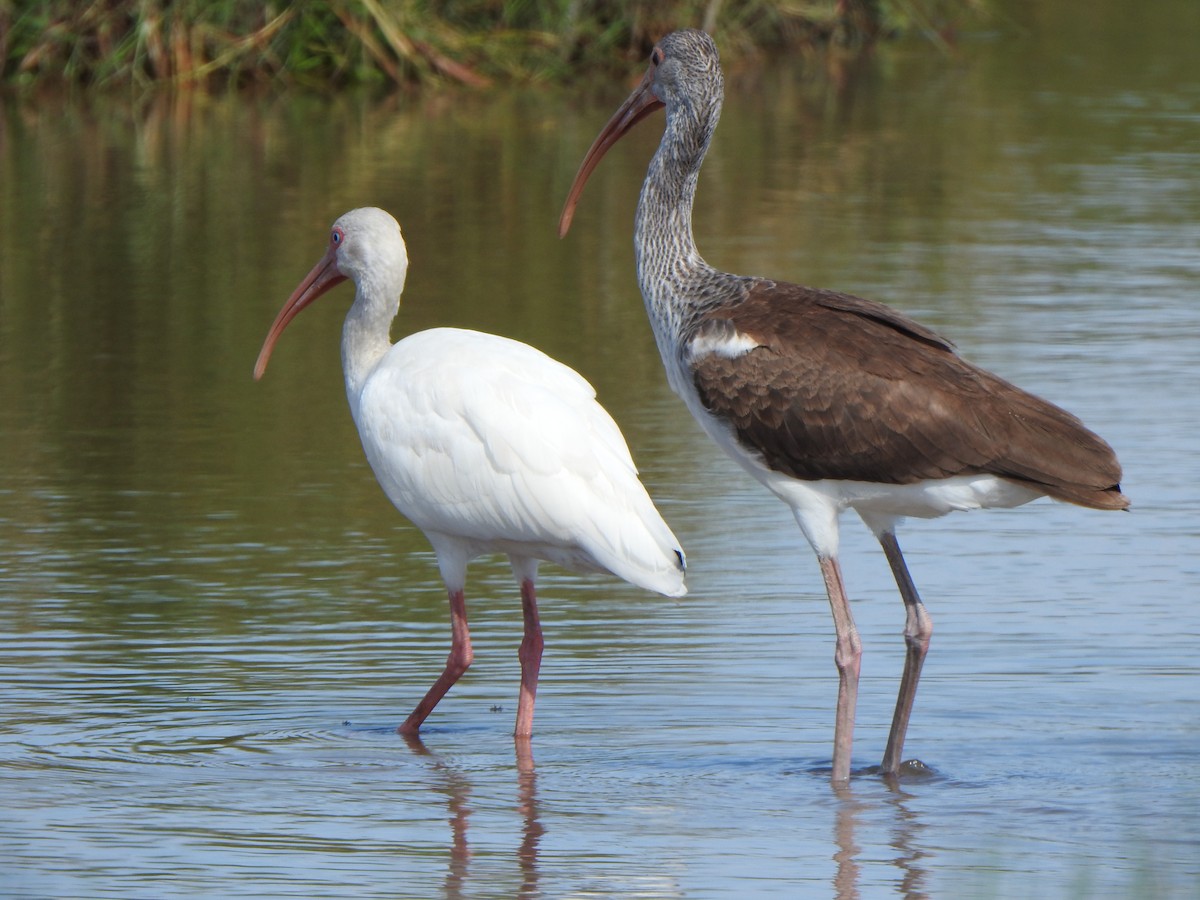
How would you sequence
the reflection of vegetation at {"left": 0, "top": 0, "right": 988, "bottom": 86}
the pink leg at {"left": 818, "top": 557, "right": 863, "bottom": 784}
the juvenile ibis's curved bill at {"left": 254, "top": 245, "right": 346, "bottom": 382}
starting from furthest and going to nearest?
the reflection of vegetation at {"left": 0, "top": 0, "right": 988, "bottom": 86} < the juvenile ibis's curved bill at {"left": 254, "top": 245, "right": 346, "bottom": 382} < the pink leg at {"left": 818, "top": 557, "right": 863, "bottom": 784}

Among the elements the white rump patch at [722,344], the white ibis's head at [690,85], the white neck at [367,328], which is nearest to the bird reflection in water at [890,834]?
the white rump patch at [722,344]

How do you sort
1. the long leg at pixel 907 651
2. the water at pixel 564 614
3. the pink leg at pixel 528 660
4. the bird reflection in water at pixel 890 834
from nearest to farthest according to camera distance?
1. the bird reflection in water at pixel 890 834
2. the water at pixel 564 614
3. the long leg at pixel 907 651
4. the pink leg at pixel 528 660

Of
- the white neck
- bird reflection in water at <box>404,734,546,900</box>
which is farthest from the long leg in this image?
the white neck

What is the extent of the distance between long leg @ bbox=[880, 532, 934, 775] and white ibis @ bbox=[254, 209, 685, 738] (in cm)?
62

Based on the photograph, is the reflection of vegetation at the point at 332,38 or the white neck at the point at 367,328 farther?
the reflection of vegetation at the point at 332,38

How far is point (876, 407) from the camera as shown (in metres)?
6.05

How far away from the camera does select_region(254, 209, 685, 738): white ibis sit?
20.9ft

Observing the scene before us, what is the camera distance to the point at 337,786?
20.0ft

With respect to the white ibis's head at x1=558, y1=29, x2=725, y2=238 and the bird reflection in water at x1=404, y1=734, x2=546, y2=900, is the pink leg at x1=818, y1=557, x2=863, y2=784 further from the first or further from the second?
the white ibis's head at x1=558, y1=29, x2=725, y2=238

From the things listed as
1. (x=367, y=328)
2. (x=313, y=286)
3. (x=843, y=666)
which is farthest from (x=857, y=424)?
(x=313, y=286)

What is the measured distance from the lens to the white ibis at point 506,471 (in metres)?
6.38

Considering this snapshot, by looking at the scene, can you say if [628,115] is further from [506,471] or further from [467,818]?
[467,818]

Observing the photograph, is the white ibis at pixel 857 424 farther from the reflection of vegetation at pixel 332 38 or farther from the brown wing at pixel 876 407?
the reflection of vegetation at pixel 332 38

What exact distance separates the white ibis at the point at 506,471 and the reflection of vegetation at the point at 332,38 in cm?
1610
